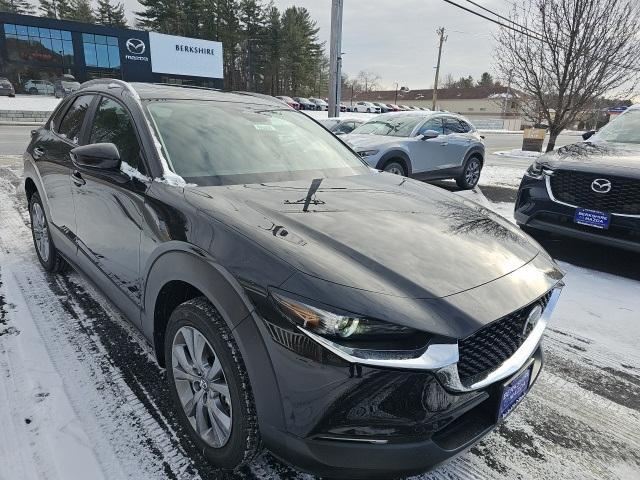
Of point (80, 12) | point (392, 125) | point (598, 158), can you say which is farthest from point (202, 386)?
point (80, 12)

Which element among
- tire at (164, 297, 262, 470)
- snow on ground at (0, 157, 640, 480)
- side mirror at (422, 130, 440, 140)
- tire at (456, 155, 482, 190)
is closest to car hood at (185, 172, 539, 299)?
tire at (164, 297, 262, 470)

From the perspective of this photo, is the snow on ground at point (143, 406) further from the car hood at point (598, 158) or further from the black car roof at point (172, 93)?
the black car roof at point (172, 93)

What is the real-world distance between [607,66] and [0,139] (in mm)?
18656

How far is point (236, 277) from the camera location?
66.2 inches

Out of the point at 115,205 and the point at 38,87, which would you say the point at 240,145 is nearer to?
the point at 115,205

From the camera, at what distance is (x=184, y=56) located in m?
48.8

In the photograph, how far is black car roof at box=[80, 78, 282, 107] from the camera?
282 cm

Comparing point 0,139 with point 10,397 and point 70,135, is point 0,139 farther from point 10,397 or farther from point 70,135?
point 10,397

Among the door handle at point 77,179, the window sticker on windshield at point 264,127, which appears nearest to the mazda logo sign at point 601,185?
the window sticker on windshield at point 264,127

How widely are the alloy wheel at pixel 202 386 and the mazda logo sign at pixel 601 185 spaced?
4.14m

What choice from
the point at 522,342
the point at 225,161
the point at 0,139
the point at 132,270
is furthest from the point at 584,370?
the point at 0,139

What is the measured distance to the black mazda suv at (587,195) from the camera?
4.19m

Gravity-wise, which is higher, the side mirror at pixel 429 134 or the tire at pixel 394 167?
the side mirror at pixel 429 134

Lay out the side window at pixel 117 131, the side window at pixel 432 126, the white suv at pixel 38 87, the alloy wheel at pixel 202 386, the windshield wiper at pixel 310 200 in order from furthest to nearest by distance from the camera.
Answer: the white suv at pixel 38 87
the side window at pixel 432 126
the side window at pixel 117 131
the windshield wiper at pixel 310 200
the alloy wheel at pixel 202 386
